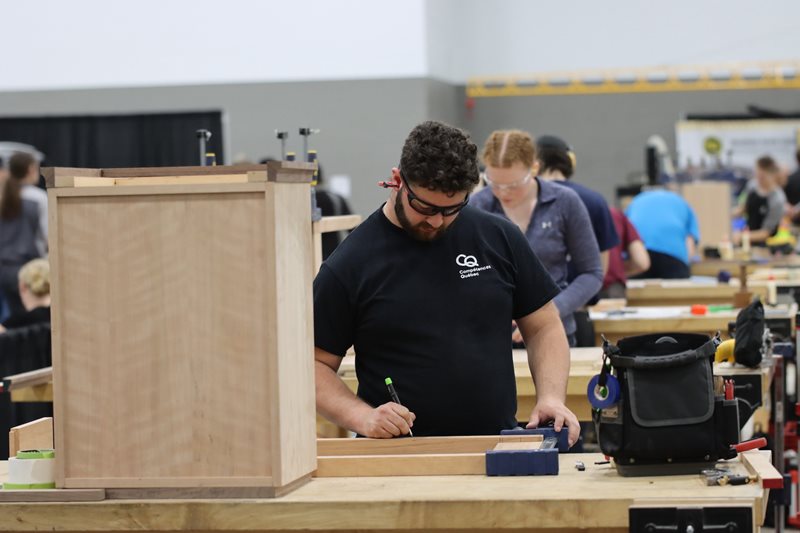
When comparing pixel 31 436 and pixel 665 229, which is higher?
pixel 665 229

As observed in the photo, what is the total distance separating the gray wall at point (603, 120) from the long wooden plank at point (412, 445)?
11.9m

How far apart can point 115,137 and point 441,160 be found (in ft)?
35.1

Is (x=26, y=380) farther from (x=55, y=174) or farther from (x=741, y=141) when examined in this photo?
(x=741, y=141)

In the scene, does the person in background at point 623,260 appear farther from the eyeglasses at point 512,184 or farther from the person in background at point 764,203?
the person in background at point 764,203

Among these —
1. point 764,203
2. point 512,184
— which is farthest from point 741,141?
point 512,184

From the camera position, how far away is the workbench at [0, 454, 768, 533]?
2.20 m

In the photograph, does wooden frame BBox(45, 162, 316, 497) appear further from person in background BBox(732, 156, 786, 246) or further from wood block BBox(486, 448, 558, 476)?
person in background BBox(732, 156, 786, 246)

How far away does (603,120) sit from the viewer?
567 inches

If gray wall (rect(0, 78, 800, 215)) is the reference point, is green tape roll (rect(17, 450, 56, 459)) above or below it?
below

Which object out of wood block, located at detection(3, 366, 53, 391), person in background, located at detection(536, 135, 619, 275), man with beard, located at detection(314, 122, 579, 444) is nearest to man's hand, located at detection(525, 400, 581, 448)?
man with beard, located at detection(314, 122, 579, 444)

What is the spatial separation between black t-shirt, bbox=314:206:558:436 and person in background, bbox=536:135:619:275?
2456 mm

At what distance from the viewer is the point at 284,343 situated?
7.68 ft

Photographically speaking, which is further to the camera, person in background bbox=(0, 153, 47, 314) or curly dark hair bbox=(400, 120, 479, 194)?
person in background bbox=(0, 153, 47, 314)

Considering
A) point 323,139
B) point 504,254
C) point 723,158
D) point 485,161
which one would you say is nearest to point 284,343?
point 504,254
